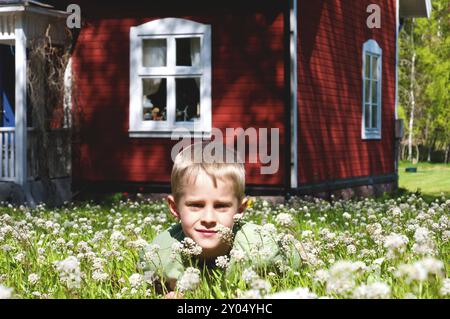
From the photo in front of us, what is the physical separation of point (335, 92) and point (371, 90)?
264 centimetres

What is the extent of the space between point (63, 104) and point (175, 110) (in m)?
2.13

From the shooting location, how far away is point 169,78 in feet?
46.8

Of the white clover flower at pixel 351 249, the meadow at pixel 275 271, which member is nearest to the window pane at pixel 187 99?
the meadow at pixel 275 271

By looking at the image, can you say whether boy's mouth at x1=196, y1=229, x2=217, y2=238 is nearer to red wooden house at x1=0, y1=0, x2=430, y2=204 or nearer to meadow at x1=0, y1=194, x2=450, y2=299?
meadow at x1=0, y1=194, x2=450, y2=299

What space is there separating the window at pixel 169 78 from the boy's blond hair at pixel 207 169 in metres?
9.44

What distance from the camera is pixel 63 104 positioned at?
14.9 meters

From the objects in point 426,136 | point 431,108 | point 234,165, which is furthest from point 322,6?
point 426,136

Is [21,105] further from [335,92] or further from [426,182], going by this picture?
[426,182]

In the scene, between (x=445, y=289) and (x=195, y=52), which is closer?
(x=445, y=289)

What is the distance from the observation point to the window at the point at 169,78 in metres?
14.1

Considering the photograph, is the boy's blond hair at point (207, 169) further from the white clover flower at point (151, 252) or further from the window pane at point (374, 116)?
the window pane at point (374, 116)

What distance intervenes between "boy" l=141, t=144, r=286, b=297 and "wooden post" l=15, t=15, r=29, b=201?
963cm

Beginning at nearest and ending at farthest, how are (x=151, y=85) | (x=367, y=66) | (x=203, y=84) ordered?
(x=203, y=84)
(x=151, y=85)
(x=367, y=66)

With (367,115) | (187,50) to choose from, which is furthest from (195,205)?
(367,115)
